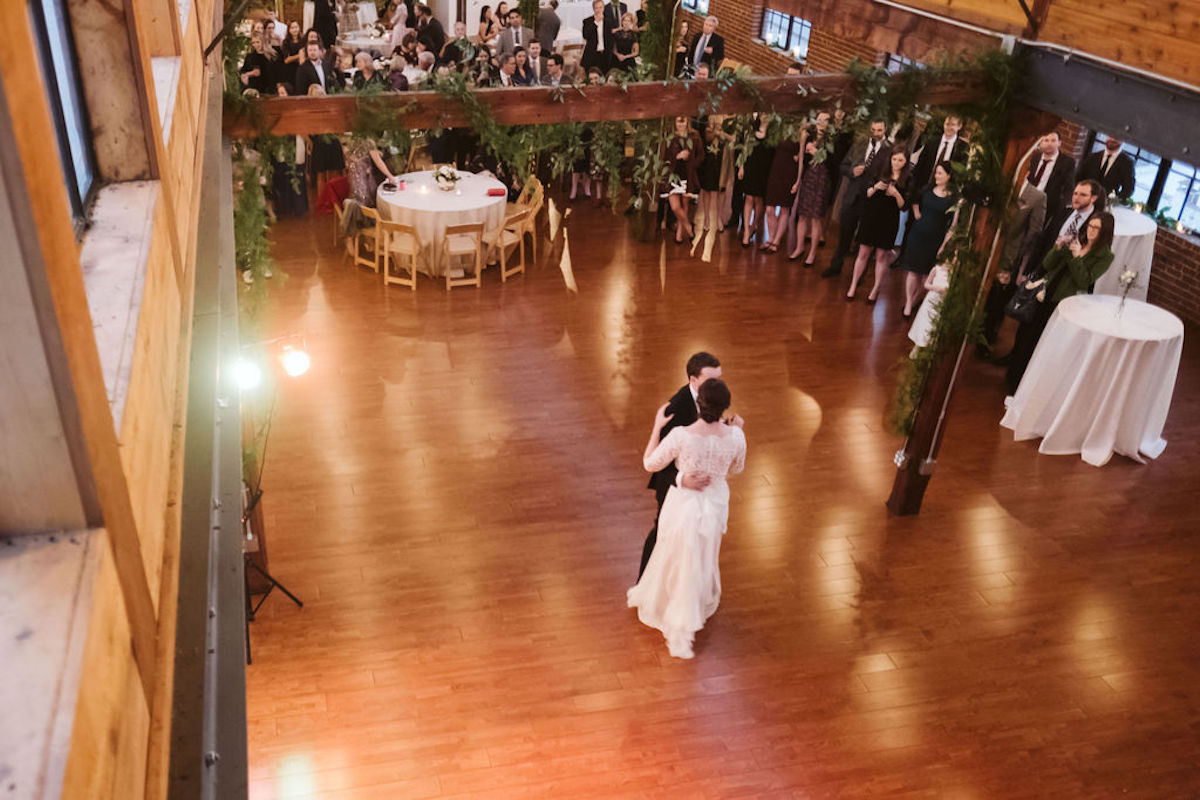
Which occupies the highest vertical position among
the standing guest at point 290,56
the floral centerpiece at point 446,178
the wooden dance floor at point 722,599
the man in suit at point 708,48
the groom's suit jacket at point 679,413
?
the man in suit at point 708,48

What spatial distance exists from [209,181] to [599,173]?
8798 millimetres

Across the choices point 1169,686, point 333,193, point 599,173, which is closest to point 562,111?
point 1169,686

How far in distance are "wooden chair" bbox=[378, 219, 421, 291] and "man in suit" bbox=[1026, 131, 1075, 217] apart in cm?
545

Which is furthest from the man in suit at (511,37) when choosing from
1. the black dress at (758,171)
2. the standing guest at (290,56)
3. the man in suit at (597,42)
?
the black dress at (758,171)

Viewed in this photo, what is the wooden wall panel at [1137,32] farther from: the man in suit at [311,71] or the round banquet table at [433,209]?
the man in suit at [311,71]

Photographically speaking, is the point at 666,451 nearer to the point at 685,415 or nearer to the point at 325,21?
the point at 685,415

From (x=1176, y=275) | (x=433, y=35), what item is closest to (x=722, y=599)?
(x=1176, y=275)

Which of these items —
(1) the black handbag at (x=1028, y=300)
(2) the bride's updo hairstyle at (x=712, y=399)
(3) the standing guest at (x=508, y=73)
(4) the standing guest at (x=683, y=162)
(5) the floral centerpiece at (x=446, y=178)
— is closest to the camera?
(2) the bride's updo hairstyle at (x=712, y=399)

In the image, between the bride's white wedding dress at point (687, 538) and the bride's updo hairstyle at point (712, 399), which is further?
the bride's white wedding dress at point (687, 538)

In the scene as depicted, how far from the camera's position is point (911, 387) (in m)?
6.27

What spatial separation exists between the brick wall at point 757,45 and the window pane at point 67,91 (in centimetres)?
1180

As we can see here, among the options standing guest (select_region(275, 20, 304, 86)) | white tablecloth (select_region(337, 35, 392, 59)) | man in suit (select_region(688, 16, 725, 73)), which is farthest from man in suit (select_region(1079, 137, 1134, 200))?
white tablecloth (select_region(337, 35, 392, 59))

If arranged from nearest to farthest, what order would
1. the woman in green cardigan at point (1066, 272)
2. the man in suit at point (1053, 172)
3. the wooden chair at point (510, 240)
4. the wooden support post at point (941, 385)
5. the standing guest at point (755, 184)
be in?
the wooden support post at point (941, 385), the woman in green cardigan at point (1066, 272), the man in suit at point (1053, 172), the wooden chair at point (510, 240), the standing guest at point (755, 184)

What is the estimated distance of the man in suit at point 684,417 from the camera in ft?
16.2
